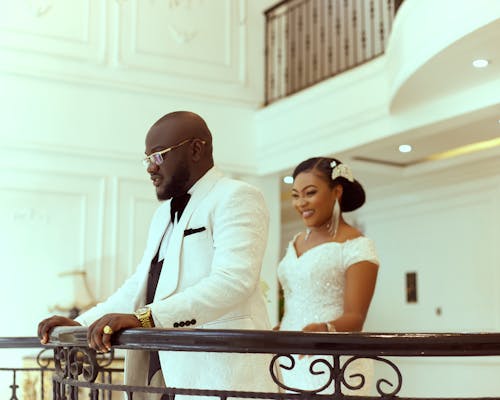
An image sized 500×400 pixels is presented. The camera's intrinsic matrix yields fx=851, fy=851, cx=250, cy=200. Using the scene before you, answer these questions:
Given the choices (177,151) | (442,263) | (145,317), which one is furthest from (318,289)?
(442,263)

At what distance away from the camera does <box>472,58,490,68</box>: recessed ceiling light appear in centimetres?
681

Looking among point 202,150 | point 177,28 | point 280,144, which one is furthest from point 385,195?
point 202,150

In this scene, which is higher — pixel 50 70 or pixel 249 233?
pixel 50 70

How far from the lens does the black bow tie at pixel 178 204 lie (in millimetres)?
2809

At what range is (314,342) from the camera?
79.4 inches

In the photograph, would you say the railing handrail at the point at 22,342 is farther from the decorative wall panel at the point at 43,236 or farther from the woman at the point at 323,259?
the decorative wall panel at the point at 43,236

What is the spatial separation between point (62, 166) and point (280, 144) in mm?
2424

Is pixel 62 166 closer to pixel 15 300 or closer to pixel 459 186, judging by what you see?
pixel 15 300

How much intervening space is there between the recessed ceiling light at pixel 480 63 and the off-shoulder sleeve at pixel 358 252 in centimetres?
321

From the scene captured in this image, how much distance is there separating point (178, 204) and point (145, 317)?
1.86 ft

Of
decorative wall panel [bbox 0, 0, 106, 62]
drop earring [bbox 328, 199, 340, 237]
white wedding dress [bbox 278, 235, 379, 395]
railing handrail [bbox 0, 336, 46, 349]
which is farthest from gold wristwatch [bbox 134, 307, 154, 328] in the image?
decorative wall panel [bbox 0, 0, 106, 62]

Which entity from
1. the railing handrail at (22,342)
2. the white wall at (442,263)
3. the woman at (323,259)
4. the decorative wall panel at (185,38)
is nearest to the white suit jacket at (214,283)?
the railing handrail at (22,342)

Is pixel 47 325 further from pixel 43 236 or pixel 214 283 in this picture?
pixel 43 236

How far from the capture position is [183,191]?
280 cm
